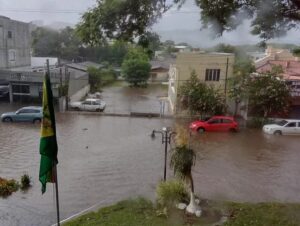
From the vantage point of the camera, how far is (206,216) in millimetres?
9117

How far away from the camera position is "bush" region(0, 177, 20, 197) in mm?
11339

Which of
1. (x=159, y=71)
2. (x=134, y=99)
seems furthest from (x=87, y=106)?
(x=159, y=71)

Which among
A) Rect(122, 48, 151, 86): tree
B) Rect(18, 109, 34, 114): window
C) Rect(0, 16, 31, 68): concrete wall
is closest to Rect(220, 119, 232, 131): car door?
Rect(18, 109, 34, 114): window

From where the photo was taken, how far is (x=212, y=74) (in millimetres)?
24906

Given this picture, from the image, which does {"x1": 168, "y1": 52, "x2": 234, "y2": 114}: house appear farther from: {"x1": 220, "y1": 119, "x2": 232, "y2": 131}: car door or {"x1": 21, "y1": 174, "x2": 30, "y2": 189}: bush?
{"x1": 21, "y1": 174, "x2": 30, "y2": 189}: bush

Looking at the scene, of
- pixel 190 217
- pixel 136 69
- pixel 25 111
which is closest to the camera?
pixel 190 217

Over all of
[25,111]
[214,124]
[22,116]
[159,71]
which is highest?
[159,71]

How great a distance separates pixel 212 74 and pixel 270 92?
417 cm

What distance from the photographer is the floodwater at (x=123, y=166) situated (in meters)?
11.0

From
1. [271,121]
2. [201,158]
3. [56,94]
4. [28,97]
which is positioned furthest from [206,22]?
[28,97]

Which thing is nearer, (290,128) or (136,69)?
(290,128)

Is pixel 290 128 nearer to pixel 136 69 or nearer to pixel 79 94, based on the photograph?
pixel 79 94

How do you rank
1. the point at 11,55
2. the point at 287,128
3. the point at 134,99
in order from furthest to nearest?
1. the point at 11,55
2. the point at 134,99
3. the point at 287,128

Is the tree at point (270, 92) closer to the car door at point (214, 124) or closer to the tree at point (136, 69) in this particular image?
the car door at point (214, 124)
